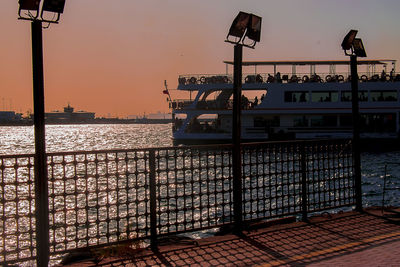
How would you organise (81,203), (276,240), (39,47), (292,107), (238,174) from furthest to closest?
(292,107), (81,203), (238,174), (276,240), (39,47)

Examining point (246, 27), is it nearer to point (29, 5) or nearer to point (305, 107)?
→ point (29, 5)

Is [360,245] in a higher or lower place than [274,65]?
lower

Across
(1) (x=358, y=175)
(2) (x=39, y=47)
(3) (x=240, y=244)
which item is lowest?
(3) (x=240, y=244)

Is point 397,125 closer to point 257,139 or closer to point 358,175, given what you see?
point 257,139

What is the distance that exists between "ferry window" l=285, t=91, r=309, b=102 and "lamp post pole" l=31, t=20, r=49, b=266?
36603 millimetres

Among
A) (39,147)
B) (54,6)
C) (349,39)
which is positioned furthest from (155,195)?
(349,39)

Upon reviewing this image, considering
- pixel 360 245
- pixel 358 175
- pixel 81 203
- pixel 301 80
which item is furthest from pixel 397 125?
pixel 360 245

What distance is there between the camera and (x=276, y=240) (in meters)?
6.19

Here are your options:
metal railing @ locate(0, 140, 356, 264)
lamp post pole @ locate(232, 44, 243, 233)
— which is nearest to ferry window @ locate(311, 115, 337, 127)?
metal railing @ locate(0, 140, 356, 264)

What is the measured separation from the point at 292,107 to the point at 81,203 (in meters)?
25.0

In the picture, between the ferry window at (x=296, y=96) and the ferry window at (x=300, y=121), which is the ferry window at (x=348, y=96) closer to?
the ferry window at (x=296, y=96)

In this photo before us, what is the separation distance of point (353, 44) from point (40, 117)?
5661mm

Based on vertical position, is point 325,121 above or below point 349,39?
below

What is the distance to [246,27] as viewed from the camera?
264 inches
